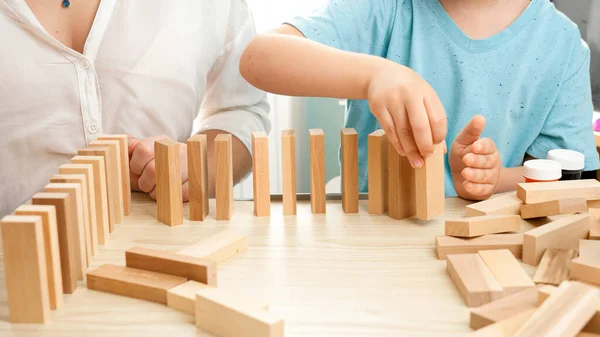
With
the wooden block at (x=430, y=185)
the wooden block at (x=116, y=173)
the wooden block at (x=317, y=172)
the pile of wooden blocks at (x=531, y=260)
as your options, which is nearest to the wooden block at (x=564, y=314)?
the pile of wooden blocks at (x=531, y=260)

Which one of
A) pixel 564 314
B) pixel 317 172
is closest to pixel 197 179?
pixel 317 172

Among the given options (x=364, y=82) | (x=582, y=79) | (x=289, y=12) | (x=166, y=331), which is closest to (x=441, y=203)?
(x=364, y=82)

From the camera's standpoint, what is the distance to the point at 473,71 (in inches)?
40.9

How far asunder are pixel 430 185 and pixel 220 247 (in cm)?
25

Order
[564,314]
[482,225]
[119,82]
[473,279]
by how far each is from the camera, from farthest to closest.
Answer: [119,82], [482,225], [473,279], [564,314]

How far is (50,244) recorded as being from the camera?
21.5 inches

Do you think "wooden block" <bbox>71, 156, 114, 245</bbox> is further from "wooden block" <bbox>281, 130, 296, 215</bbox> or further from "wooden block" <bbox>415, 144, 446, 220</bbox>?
"wooden block" <bbox>415, 144, 446, 220</bbox>

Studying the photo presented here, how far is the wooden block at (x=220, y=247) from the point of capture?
64 centimetres

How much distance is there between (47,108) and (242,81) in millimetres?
327

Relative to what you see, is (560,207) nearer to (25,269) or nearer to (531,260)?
(531,260)

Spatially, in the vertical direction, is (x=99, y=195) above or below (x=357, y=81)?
below

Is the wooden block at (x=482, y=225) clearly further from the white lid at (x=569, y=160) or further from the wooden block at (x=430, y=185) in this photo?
the white lid at (x=569, y=160)

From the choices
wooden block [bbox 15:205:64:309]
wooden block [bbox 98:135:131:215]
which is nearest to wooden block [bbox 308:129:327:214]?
wooden block [bbox 98:135:131:215]

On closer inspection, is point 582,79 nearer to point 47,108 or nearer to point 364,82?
point 364,82
